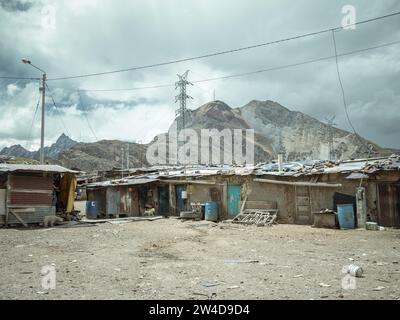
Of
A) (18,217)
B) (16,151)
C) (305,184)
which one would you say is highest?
(16,151)

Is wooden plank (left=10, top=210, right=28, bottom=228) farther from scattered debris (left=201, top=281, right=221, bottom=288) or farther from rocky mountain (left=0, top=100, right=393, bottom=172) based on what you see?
rocky mountain (left=0, top=100, right=393, bottom=172)

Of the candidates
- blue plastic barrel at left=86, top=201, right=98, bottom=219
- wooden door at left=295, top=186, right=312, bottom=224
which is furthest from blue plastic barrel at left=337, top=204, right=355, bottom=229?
blue plastic barrel at left=86, top=201, right=98, bottom=219

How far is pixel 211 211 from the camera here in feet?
64.6

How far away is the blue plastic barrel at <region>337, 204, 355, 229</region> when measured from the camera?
50.6 ft

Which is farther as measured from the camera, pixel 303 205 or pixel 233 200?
pixel 233 200

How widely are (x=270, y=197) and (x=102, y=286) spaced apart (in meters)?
14.2

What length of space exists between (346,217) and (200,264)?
32.6 feet

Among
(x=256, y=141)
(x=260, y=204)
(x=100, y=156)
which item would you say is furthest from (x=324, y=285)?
(x=256, y=141)

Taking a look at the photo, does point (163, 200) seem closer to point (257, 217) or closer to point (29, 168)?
point (257, 217)

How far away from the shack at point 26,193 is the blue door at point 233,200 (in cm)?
911

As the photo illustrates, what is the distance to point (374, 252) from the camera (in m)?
9.55

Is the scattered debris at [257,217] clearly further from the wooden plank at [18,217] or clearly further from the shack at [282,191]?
the wooden plank at [18,217]

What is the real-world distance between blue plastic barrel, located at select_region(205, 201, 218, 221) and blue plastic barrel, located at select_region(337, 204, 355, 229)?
6.93 m

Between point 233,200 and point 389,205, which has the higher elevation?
point 233,200
